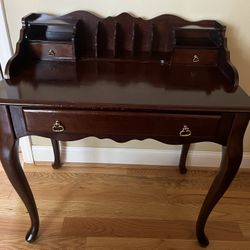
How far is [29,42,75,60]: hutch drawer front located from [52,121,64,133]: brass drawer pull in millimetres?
372

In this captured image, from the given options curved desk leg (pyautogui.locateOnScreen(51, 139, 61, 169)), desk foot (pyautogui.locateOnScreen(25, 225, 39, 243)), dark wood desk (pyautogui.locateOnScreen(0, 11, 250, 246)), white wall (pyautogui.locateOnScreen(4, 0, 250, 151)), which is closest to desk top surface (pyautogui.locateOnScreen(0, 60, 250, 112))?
dark wood desk (pyautogui.locateOnScreen(0, 11, 250, 246))

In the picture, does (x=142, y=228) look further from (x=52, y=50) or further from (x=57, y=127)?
(x=52, y=50)

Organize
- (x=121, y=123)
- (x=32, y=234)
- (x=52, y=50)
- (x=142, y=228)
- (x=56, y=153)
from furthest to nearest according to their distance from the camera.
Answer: (x=56, y=153), (x=142, y=228), (x=32, y=234), (x=52, y=50), (x=121, y=123)

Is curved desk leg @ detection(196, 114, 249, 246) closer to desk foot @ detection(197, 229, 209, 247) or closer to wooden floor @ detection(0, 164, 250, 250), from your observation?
desk foot @ detection(197, 229, 209, 247)

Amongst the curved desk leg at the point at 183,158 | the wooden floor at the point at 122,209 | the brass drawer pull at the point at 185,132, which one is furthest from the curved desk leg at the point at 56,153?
the brass drawer pull at the point at 185,132

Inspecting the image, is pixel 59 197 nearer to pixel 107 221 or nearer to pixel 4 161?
pixel 107 221

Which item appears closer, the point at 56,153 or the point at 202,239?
the point at 202,239

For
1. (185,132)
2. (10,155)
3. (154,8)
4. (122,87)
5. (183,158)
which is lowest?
(183,158)

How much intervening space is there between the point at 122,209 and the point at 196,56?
87 cm

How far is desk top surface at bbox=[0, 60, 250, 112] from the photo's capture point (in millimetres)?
818

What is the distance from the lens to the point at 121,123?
871mm

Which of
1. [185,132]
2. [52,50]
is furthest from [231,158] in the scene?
[52,50]

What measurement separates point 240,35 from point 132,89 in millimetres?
672

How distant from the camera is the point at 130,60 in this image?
3.73 feet
